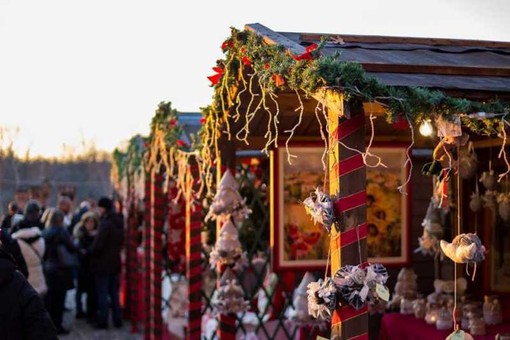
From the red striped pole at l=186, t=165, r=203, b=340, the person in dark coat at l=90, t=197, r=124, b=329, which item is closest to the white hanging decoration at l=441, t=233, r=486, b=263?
the red striped pole at l=186, t=165, r=203, b=340

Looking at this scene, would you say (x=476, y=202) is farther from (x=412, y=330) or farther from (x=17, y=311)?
(x=17, y=311)

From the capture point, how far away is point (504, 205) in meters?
5.07

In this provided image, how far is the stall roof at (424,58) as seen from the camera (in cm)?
311

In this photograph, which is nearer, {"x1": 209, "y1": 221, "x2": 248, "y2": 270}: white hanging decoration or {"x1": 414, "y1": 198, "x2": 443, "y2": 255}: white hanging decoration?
{"x1": 209, "y1": 221, "x2": 248, "y2": 270}: white hanging decoration

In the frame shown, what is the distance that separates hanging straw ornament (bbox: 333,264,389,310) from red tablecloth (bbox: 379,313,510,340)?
75.7 inches

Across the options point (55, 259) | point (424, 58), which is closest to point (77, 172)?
point (55, 259)

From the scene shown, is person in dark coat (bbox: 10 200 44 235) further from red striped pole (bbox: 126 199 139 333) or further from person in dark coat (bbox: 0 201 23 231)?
red striped pole (bbox: 126 199 139 333)

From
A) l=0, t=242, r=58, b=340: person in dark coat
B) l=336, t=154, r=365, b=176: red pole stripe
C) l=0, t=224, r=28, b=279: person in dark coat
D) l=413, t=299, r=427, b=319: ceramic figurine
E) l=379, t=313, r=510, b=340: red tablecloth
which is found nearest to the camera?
l=336, t=154, r=365, b=176: red pole stripe

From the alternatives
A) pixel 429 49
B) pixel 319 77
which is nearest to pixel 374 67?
pixel 319 77

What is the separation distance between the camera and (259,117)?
5.09 m

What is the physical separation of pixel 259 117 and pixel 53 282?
4465mm

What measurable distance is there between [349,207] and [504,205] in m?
2.43

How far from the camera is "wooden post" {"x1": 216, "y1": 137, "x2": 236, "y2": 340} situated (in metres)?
5.05

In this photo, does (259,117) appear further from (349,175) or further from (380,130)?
(349,175)
